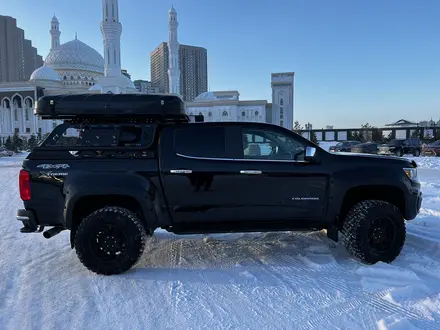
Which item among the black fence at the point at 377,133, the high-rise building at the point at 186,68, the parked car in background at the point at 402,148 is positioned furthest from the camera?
the high-rise building at the point at 186,68

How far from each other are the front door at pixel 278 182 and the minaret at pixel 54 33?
360 ft

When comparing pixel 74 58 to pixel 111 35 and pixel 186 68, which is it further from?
pixel 186 68

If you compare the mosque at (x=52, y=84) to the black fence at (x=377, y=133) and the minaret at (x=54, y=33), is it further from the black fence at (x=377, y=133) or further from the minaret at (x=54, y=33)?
the black fence at (x=377, y=133)

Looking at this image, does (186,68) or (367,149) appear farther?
(186,68)

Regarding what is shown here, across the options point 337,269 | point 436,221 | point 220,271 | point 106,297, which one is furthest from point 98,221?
point 436,221

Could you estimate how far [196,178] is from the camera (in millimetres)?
4297

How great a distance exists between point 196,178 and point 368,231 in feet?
7.80

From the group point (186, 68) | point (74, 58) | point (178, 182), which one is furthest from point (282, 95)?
point (178, 182)

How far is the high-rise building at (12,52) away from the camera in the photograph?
13975cm

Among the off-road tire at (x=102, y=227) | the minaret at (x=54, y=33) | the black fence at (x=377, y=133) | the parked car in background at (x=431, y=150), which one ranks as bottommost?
the off-road tire at (x=102, y=227)

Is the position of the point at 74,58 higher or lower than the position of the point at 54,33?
lower

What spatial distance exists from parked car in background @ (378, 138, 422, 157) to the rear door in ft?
83.4

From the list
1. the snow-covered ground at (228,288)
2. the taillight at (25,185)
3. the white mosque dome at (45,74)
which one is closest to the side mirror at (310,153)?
the snow-covered ground at (228,288)

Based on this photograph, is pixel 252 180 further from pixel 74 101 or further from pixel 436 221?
pixel 436 221
